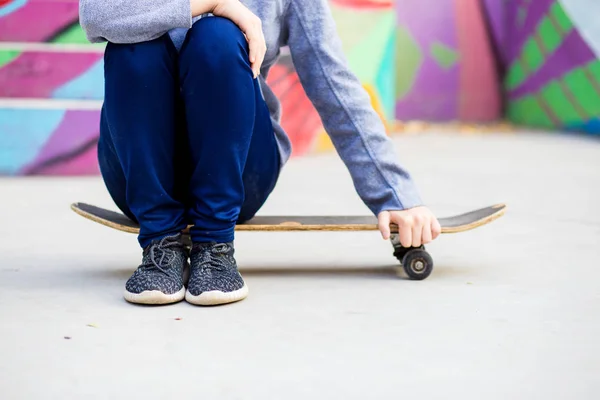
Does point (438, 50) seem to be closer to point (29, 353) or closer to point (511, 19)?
point (511, 19)

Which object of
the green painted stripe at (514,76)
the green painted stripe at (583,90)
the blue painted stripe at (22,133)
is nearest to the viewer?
the blue painted stripe at (22,133)

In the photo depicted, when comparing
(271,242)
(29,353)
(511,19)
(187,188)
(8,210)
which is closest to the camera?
(29,353)

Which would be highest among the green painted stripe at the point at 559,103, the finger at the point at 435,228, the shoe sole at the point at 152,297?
the finger at the point at 435,228

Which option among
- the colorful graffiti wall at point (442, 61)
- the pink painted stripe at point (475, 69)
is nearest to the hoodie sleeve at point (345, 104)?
the colorful graffiti wall at point (442, 61)

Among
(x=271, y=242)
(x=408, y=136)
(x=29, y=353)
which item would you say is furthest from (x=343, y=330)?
(x=408, y=136)

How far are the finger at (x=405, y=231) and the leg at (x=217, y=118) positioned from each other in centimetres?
36

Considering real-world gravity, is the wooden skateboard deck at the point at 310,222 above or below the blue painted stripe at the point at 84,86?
above

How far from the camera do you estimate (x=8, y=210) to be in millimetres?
2994

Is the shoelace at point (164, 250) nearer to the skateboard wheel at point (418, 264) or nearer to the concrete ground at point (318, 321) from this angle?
the concrete ground at point (318, 321)

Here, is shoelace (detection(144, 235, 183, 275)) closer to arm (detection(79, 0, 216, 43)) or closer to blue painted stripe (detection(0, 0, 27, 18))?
arm (detection(79, 0, 216, 43))

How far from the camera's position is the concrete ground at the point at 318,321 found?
133 cm

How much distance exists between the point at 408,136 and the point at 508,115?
1782mm

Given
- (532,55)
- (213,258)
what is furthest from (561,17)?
(213,258)

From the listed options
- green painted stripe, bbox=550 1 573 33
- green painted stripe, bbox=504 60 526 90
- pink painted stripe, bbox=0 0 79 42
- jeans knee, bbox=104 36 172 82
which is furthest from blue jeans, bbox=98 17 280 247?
green painted stripe, bbox=504 60 526 90
